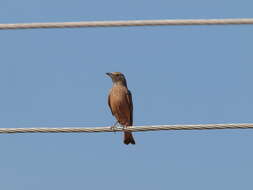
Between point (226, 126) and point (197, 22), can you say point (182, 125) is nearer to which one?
point (226, 126)

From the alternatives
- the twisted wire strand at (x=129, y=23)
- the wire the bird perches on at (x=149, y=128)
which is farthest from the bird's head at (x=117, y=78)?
the twisted wire strand at (x=129, y=23)

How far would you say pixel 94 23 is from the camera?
10.8m

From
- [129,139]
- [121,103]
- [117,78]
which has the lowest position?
[129,139]

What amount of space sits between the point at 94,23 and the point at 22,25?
76cm

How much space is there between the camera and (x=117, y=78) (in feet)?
56.1

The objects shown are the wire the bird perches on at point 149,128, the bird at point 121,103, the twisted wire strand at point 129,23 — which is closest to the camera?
the twisted wire strand at point 129,23

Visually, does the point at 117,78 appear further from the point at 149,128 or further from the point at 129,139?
the point at 149,128

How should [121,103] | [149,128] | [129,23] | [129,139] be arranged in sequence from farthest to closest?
1. [129,139]
2. [121,103]
3. [149,128]
4. [129,23]

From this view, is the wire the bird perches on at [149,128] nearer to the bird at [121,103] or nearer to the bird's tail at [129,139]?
the bird at [121,103]

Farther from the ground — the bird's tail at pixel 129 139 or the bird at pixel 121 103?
the bird at pixel 121 103

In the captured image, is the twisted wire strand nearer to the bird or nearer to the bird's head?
the bird

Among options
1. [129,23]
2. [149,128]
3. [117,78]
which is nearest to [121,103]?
[117,78]

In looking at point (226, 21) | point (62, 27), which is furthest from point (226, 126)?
point (62, 27)

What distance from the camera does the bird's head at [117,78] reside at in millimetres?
17062
